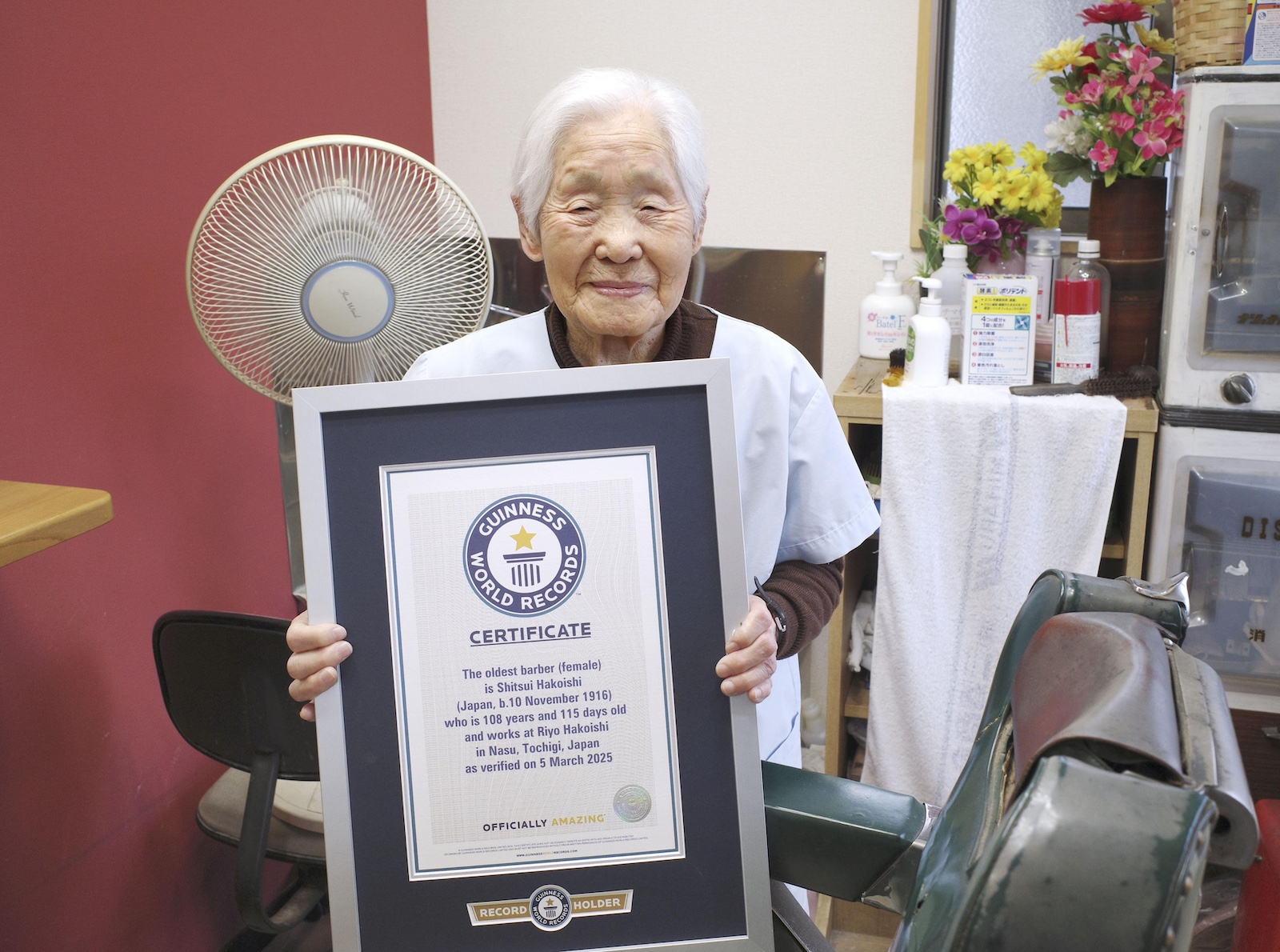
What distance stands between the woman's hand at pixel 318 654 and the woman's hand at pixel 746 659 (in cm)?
34

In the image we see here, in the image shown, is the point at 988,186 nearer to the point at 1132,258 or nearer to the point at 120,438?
the point at 1132,258

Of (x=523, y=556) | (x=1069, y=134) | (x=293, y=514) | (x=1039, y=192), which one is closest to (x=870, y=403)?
(x=1039, y=192)

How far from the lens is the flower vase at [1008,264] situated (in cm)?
215

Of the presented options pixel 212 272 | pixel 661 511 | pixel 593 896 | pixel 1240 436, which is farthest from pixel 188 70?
pixel 1240 436

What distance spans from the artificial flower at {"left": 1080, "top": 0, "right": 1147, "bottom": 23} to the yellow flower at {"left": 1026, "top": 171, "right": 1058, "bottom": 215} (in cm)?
30

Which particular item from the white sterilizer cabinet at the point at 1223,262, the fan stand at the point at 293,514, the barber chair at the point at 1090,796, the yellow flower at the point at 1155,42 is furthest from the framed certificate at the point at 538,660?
the yellow flower at the point at 1155,42

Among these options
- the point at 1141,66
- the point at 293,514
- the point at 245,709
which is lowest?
the point at 245,709

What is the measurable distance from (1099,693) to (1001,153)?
1.72 m

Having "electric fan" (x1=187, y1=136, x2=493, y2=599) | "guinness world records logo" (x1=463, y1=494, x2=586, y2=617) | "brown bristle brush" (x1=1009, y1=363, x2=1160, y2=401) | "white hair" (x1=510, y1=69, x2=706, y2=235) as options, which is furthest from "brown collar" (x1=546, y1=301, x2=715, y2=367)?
"brown bristle brush" (x1=1009, y1=363, x2=1160, y2=401)

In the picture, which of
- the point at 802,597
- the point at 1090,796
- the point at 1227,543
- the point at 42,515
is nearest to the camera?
the point at 1090,796

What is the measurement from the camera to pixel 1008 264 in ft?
7.09

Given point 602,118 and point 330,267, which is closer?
point 602,118

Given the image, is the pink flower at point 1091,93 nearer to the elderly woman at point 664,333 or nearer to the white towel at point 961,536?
the white towel at point 961,536

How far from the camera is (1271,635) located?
2006mm
